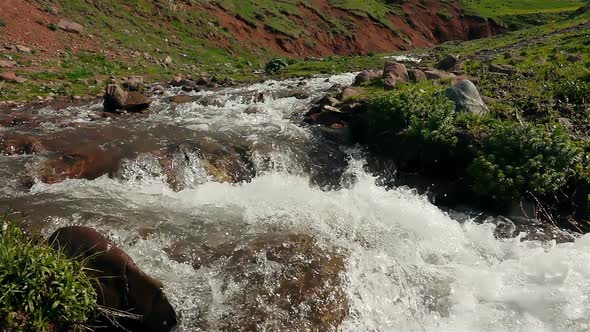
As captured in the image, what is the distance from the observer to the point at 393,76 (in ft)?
64.7

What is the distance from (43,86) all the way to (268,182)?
13988 mm

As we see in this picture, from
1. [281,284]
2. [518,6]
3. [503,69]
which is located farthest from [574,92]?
[518,6]

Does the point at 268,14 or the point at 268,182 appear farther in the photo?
the point at 268,14

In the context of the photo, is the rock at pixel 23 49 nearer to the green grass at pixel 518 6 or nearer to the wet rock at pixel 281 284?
the wet rock at pixel 281 284

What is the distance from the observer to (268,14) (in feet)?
161

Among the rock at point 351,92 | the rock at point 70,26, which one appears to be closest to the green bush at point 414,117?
the rock at point 351,92

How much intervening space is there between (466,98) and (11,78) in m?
19.2

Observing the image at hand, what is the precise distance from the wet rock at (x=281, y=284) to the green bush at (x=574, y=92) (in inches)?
453

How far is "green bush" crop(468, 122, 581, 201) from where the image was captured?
10.9 metres

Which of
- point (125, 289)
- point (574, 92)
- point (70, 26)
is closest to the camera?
point (125, 289)

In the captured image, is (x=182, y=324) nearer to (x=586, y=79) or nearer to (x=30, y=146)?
(x=30, y=146)

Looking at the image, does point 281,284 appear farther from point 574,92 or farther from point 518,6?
point 518,6

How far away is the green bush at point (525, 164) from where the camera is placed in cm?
1094

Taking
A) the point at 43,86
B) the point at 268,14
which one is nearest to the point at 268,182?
the point at 43,86
